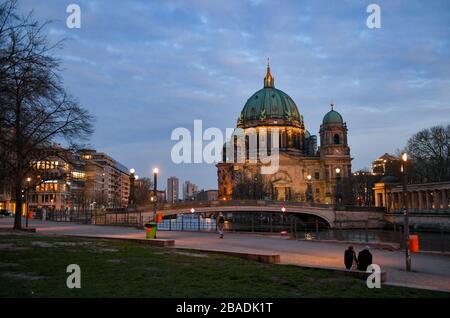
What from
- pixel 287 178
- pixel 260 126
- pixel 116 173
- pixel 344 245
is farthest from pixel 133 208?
pixel 116 173

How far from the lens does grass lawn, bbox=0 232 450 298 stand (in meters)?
11.4

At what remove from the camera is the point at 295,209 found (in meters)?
82.6

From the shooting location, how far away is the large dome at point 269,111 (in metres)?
168

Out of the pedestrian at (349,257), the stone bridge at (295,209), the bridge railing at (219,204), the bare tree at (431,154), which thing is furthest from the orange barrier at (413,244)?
the bare tree at (431,154)

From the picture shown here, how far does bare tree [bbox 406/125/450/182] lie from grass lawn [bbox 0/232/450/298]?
81.0 meters

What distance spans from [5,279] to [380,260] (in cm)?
1649

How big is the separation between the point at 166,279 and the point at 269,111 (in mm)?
159637

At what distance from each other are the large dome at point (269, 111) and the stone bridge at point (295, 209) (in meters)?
81.0

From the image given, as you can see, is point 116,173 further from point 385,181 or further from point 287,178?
point 385,181

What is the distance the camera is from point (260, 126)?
16825cm

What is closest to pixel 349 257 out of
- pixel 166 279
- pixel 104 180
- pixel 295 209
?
pixel 166 279

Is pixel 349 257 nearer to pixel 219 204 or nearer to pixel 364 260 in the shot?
pixel 364 260

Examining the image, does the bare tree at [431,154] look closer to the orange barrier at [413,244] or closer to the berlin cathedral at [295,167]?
the berlin cathedral at [295,167]

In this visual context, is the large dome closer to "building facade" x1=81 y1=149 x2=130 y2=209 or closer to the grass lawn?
"building facade" x1=81 y1=149 x2=130 y2=209
